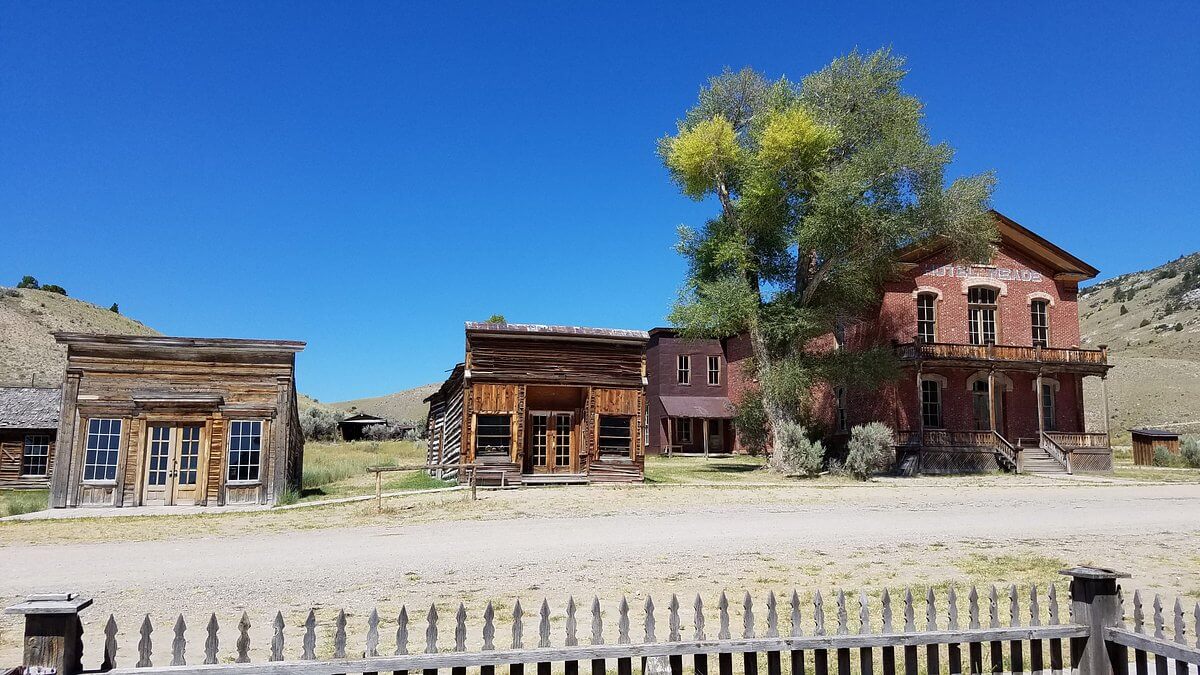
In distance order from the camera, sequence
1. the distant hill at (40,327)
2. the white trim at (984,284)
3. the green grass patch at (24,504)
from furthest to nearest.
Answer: the distant hill at (40,327)
the white trim at (984,284)
the green grass patch at (24,504)

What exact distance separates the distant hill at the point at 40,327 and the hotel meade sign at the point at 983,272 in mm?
61273

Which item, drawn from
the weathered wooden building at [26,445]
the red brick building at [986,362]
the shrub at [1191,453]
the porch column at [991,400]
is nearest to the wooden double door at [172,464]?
the weathered wooden building at [26,445]

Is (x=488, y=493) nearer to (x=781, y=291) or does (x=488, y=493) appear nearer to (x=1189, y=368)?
(x=781, y=291)

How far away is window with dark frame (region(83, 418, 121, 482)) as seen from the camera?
2145cm

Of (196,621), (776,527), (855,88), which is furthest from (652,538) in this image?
(855,88)

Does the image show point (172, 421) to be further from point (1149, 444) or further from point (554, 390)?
point (1149, 444)

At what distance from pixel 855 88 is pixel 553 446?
19100 mm

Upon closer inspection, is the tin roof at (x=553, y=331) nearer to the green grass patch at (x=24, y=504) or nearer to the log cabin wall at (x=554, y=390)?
the log cabin wall at (x=554, y=390)

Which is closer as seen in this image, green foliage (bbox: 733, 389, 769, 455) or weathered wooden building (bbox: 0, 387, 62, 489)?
weathered wooden building (bbox: 0, 387, 62, 489)

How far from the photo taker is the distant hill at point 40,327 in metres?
68.5

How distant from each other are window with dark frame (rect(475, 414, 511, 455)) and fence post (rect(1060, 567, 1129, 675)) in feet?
73.8

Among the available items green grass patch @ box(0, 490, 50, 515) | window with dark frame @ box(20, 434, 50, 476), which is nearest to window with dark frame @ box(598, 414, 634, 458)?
green grass patch @ box(0, 490, 50, 515)

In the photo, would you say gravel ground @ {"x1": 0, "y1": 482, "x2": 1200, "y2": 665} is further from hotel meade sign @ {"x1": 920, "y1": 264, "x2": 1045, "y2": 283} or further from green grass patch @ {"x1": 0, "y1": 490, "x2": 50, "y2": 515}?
hotel meade sign @ {"x1": 920, "y1": 264, "x2": 1045, "y2": 283}

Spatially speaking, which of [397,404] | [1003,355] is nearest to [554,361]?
[1003,355]
